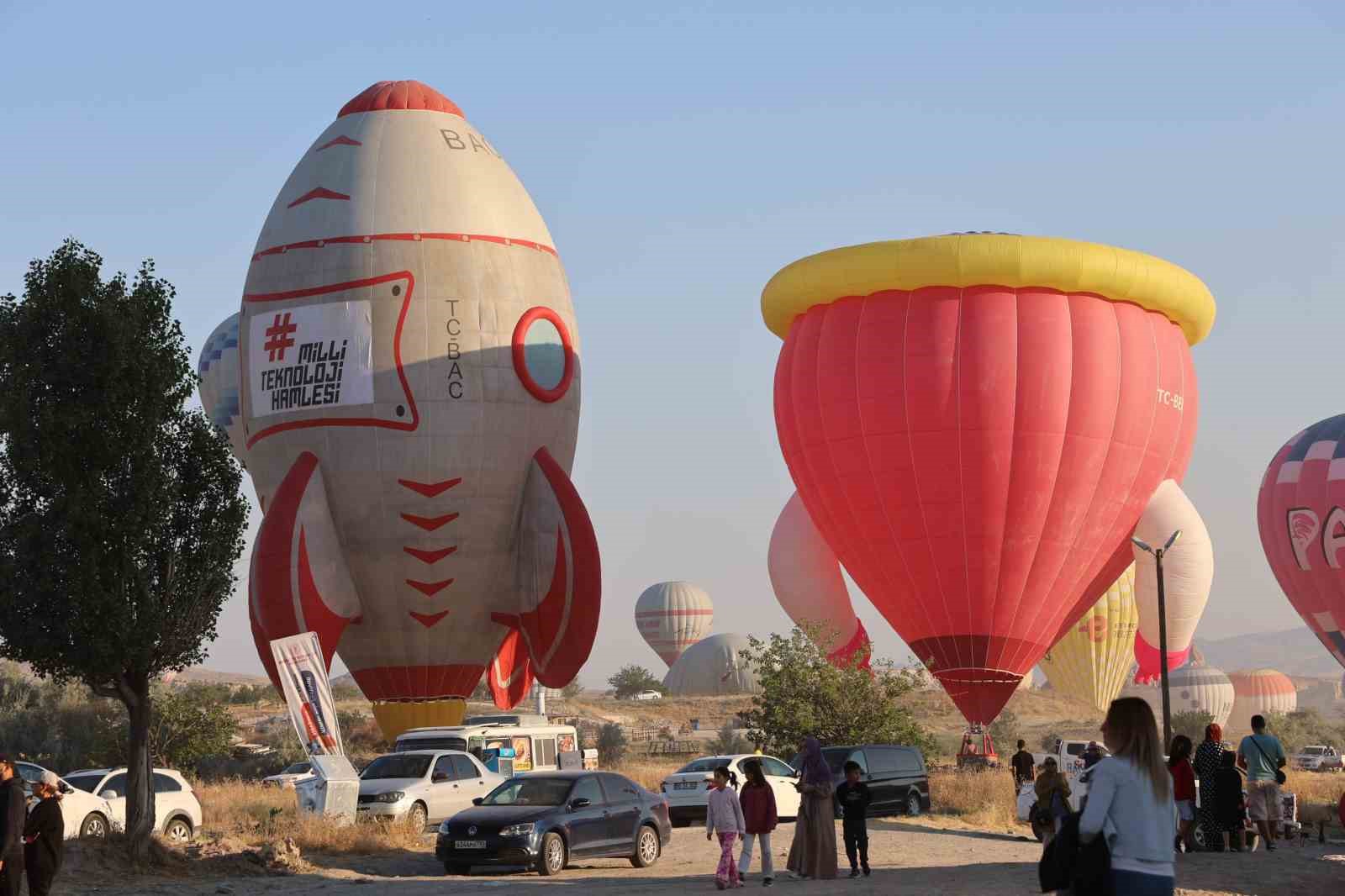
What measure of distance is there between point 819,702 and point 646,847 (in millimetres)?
18418

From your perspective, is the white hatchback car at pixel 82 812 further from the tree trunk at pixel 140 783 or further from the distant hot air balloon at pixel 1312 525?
the distant hot air balloon at pixel 1312 525

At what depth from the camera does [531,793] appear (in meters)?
23.3

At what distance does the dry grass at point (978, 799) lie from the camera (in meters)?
30.7

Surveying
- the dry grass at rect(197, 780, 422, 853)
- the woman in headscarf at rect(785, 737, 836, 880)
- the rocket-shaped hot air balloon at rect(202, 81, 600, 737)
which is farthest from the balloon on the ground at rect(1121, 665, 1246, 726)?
the woman in headscarf at rect(785, 737, 836, 880)

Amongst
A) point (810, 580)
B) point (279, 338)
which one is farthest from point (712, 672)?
point (279, 338)

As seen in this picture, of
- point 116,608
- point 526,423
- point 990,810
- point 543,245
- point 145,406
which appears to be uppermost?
point 543,245

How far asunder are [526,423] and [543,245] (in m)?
4.52

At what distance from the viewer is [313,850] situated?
957 inches

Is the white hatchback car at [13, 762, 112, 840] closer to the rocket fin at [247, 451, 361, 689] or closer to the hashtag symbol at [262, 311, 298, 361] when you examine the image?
the rocket fin at [247, 451, 361, 689]

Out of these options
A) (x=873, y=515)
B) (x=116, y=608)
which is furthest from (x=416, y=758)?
(x=873, y=515)

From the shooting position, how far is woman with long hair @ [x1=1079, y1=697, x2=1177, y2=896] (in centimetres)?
876

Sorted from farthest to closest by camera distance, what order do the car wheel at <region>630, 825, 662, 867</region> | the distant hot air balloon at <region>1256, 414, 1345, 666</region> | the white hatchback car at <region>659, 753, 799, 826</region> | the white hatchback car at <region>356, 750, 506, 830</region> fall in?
1. the distant hot air balloon at <region>1256, 414, 1345, 666</region>
2. the white hatchback car at <region>659, 753, 799, 826</region>
3. the white hatchback car at <region>356, 750, 506, 830</region>
4. the car wheel at <region>630, 825, 662, 867</region>

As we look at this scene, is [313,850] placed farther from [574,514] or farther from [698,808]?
[574,514]

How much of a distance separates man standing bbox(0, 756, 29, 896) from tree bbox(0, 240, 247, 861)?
787cm
